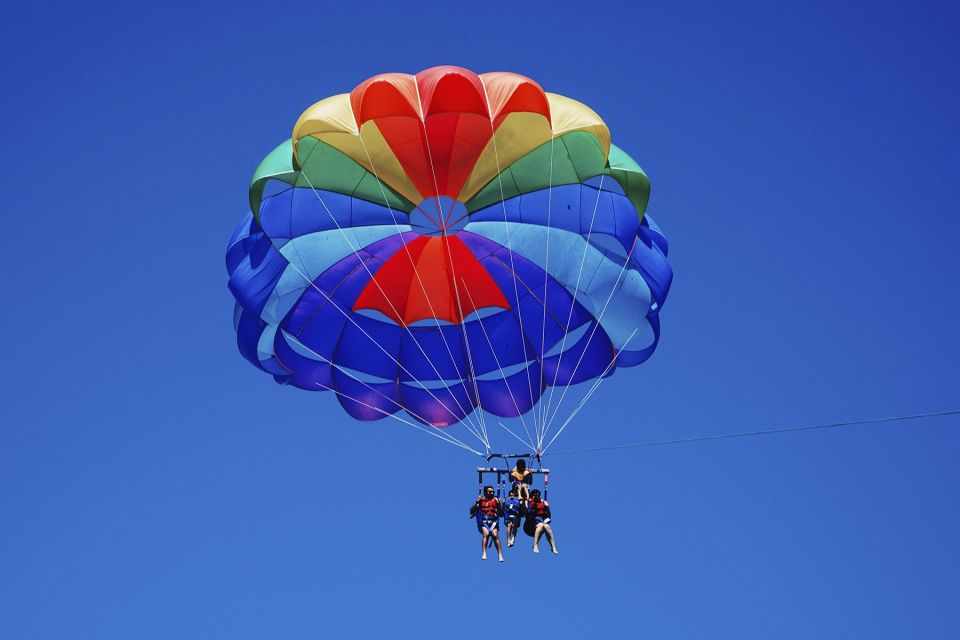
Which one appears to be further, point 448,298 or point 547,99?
point 448,298

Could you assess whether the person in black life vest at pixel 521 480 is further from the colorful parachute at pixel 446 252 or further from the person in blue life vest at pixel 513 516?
the colorful parachute at pixel 446 252

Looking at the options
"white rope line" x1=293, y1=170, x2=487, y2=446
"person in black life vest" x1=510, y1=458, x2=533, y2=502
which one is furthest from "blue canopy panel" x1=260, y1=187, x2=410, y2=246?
"person in black life vest" x1=510, y1=458, x2=533, y2=502

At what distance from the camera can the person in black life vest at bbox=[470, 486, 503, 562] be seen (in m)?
17.2

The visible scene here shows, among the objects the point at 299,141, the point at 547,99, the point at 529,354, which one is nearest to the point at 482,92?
the point at 547,99

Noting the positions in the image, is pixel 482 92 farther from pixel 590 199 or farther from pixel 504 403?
pixel 504 403

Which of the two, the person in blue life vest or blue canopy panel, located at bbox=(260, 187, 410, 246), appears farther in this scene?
blue canopy panel, located at bbox=(260, 187, 410, 246)

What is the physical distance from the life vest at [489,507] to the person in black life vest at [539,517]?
0.38 m

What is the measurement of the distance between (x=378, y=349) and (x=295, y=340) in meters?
1.07

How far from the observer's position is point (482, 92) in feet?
57.6

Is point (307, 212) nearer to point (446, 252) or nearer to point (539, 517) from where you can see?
point (446, 252)

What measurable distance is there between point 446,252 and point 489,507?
3.51 m

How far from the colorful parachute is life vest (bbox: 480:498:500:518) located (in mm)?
2194

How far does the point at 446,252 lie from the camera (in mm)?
19094

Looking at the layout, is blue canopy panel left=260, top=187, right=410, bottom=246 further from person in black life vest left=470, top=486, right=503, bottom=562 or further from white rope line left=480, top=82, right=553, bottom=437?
person in black life vest left=470, top=486, right=503, bottom=562
